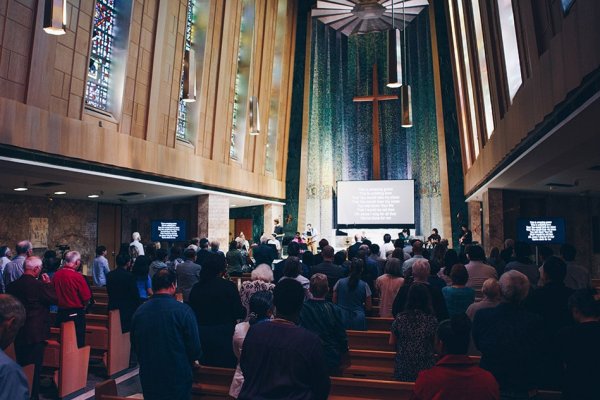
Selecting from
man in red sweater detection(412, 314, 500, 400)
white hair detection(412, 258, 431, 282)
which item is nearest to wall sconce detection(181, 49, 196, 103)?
white hair detection(412, 258, 431, 282)

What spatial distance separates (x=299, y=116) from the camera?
19.5 m

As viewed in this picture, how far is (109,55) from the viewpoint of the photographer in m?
9.91

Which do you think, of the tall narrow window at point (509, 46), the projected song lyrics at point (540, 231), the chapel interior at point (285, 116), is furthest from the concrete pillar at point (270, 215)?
the tall narrow window at point (509, 46)

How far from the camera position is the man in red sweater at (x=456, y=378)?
6.72 feet

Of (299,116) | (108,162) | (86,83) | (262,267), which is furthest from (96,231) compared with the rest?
(262,267)

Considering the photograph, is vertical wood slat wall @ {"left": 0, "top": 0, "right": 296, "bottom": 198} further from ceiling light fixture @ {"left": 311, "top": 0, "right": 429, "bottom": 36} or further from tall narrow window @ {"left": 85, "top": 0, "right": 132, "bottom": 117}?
ceiling light fixture @ {"left": 311, "top": 0, "right": 429, "bottom": 36}

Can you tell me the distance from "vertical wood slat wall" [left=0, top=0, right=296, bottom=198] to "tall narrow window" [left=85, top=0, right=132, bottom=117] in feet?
0.47

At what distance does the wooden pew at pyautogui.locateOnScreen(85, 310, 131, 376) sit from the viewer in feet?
18.4

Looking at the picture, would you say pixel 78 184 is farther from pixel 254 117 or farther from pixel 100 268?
pixel 254 117

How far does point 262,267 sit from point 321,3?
16.1 meters

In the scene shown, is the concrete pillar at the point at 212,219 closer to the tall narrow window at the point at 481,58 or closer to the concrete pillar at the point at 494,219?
the concrete pillar at the point at 494,219

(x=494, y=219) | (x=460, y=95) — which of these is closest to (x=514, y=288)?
(x=494, y=219)

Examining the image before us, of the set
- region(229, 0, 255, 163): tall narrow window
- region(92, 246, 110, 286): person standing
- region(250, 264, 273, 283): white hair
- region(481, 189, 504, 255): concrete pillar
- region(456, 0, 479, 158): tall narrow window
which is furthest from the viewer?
region(229, 0, 255, 163): tall narrow window

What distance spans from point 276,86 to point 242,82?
3.10 meters
